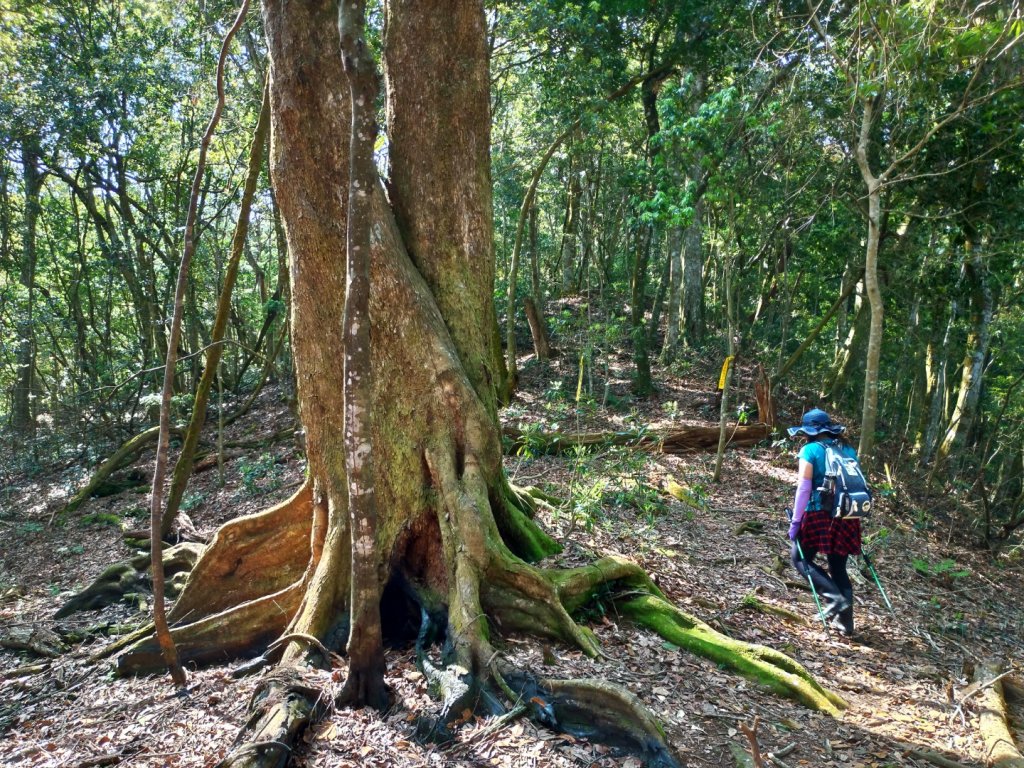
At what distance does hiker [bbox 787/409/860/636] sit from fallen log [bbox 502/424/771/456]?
4.02 metres

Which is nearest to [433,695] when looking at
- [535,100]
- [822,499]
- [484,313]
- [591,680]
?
[591,680]

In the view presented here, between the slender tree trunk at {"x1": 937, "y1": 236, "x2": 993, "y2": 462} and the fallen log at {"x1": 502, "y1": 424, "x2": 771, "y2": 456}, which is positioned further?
the slender tree trunk at {"x1": 937, "y1": 236, "x2": 993, "y2": 462}

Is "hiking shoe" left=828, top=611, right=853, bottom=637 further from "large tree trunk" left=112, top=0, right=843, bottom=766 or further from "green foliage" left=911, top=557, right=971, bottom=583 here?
"green foliage" left=911, top=557, right=971, bottom=583

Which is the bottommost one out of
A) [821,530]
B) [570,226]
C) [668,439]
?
[668,439]

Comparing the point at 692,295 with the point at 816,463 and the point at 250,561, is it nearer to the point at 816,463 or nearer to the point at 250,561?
the point at 816,463

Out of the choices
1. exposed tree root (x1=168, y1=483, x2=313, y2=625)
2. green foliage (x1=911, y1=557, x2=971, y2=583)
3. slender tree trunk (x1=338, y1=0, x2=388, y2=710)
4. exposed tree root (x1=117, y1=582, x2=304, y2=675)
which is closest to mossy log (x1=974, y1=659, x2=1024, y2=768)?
green foliage (x1=911, y1=557, x2=971, y2=583)

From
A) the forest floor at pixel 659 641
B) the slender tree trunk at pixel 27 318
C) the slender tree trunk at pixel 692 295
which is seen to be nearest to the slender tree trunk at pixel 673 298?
the slender tree trunk at pixel 692 295

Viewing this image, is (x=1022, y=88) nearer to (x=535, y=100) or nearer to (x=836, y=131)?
(x=836, y=131)

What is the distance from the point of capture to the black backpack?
19.5 ft

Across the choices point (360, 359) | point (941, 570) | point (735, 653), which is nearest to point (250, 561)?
point (360, 359)

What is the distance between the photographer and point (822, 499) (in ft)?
20.0

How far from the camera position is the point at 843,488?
6012 mm

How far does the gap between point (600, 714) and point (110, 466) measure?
41.6ft

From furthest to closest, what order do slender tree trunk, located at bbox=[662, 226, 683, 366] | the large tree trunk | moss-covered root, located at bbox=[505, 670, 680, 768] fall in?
1. slender tree trunk, located at bbox=[662, 226, 683, 366]
2. the large tree trunk
3. moss-covered root, located at bbox=[505, 670, 680, 768]
